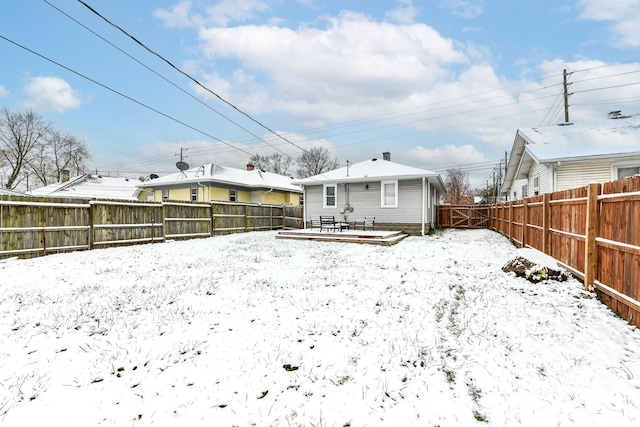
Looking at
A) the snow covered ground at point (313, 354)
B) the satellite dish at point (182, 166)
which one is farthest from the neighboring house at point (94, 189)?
the snow covered ground at point (313, 354)

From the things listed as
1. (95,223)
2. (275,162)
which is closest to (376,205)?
(95,223)

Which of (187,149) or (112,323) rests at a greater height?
(187,149)

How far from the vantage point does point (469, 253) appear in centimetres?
918

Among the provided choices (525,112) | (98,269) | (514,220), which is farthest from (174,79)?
(525,112)

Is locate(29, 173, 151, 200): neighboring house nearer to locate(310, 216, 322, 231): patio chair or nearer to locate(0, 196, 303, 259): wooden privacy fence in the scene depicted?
locate(0, 196, 303, 259): wooden privacy fence

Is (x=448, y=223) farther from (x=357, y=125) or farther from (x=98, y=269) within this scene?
(x=98, y=269)

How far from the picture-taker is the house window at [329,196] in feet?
56.7

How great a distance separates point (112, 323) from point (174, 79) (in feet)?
33.8

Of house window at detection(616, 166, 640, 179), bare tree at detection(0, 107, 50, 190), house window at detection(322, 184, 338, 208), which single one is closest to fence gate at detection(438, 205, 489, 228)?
house window at detection(322, 184, 338, 208)

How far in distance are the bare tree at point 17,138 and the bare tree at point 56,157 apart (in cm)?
91

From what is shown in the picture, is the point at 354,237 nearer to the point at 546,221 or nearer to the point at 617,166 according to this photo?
the point at 546,221

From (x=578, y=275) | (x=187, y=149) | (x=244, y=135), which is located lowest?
(x=578, y=275)

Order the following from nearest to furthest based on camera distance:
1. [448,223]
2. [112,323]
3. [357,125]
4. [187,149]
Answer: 1. [112,323]
2. [448,223]
3. [357,125]
4. [187,149]

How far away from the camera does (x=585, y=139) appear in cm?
1212
